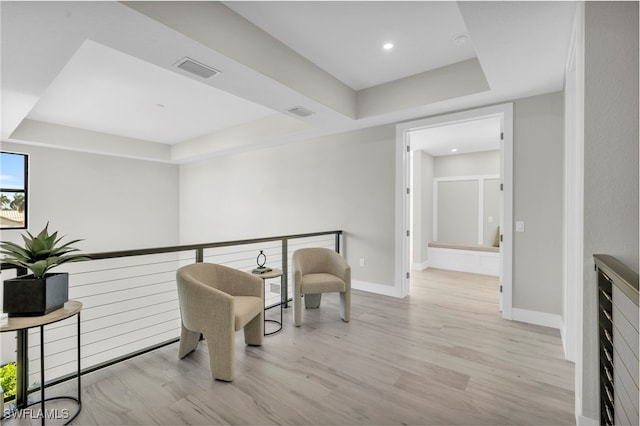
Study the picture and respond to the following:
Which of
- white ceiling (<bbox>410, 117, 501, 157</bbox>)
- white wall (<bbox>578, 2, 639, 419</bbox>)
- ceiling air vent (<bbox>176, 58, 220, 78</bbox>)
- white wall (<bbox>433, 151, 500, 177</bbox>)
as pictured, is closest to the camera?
white wall (<bbox>578, 2, 639, 419</bbox>)

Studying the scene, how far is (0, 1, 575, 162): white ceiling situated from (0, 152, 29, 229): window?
1.99 ft

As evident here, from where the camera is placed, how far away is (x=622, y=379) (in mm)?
1444

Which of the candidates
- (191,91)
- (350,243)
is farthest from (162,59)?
(350,243)

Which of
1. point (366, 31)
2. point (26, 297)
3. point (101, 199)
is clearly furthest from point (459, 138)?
point (101, 199)

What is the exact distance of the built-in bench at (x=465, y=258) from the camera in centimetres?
560

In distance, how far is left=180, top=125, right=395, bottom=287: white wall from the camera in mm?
4352

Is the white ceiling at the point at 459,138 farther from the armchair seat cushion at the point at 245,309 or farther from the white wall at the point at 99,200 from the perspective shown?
the white wall at the point at 99,200

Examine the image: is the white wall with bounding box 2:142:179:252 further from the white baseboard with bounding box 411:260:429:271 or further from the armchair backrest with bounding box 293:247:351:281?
the white baseboard with bounding box 411:260:429:271

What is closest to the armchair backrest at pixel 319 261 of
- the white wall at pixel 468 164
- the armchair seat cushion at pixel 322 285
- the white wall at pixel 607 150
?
the armchair seat cushion at pixel 322 285

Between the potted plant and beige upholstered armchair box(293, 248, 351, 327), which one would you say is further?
beige upholstered armchair box(293, 248, 351, 327)

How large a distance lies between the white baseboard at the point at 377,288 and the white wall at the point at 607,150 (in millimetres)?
2641

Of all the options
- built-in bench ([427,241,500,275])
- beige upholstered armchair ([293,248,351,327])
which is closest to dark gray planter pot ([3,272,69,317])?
beige upholstered armchair ([293,248,351,327])

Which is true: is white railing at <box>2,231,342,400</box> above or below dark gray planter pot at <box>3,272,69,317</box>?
below

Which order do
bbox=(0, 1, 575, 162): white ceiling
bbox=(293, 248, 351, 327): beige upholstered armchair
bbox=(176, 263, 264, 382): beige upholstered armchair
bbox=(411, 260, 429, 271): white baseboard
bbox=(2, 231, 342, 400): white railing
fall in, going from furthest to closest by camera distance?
bbox=(411, 260, 429, 271): white baseboard < bbox=(2, 231, 342, 400): white railing < bbox=(293, 248, 351, 327): beige upholstered armchair < bbox=(176, 263, 264, 382): beige upholstered armchair < bbox=(0, 1, 575, 162): white ceiling
